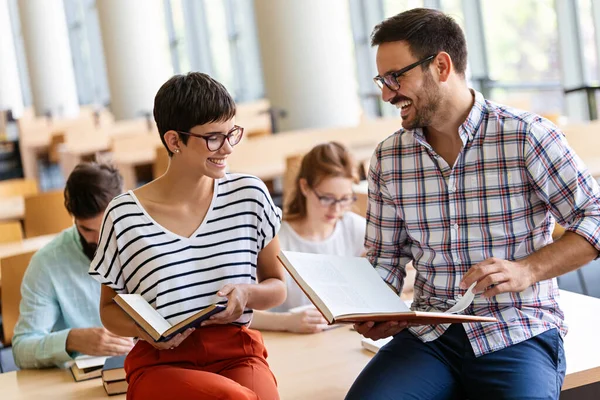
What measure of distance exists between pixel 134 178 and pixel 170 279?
5195mm

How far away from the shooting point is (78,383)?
2.29 m

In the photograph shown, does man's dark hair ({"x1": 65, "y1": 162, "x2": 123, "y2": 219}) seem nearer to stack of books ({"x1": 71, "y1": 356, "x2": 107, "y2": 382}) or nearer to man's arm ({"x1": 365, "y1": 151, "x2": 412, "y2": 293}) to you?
stack of books ({"x1": 71, "y1": 356, "x2": 107, "y2": 382})

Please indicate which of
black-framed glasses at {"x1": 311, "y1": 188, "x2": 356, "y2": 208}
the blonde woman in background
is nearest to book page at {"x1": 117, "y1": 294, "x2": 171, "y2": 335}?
the blonde woman in background

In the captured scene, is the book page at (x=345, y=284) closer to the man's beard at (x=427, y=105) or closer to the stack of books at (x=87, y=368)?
the man's beard at (x=427, y=105)

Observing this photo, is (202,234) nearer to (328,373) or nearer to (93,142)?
(328,373)

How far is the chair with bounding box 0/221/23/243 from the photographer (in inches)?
161

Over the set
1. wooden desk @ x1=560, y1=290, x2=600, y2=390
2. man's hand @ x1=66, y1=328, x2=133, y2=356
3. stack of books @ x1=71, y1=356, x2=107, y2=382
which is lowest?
wooden desk @ x1=560, y1=290, x2=600, y2=390

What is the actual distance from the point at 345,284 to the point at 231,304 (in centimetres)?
27

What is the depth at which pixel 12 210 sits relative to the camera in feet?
16.9

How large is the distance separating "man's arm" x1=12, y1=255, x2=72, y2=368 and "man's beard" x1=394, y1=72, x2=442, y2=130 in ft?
3.69

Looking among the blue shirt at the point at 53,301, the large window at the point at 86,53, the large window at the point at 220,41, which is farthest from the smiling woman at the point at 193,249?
the large window at the point at 86,53

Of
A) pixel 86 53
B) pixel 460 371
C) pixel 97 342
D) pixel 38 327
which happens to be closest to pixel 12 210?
pixel 38 327

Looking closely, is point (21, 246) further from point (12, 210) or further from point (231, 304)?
point (231, 304)

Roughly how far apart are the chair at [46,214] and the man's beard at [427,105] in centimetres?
309
